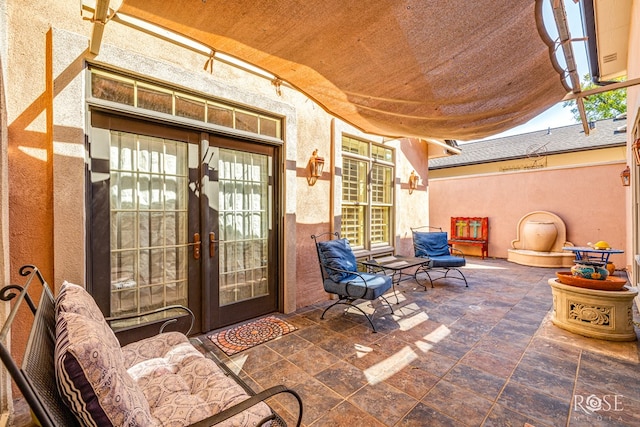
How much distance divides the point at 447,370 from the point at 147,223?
3146 millimetres

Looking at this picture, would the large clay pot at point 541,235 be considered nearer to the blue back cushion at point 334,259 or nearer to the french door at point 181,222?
the blue back cushion at point 334,259

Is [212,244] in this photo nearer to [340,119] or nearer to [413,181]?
[340,119]

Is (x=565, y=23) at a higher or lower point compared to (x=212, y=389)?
higher

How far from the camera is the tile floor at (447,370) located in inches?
76.5

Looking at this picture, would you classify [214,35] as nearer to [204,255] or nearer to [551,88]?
[204,255]

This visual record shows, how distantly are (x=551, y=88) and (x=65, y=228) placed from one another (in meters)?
4.09

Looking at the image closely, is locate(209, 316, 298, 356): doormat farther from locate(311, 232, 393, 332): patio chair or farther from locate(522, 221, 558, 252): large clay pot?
locate(522, 221, 558, 252): large clay pot

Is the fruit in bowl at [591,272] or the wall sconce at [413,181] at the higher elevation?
the wall sconce at [413,181]

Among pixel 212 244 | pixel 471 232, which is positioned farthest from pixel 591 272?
pixel 471 232

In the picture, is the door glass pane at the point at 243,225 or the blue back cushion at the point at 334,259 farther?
the blue back cushion at the point at 334,259

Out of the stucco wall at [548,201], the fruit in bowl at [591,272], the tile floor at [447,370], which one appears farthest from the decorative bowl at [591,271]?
the stucco wall at [548,201]

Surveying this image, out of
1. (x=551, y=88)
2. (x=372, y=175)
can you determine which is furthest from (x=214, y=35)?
(x=372, y=175)

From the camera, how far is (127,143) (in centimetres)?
268

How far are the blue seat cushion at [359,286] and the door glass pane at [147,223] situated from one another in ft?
5.87
